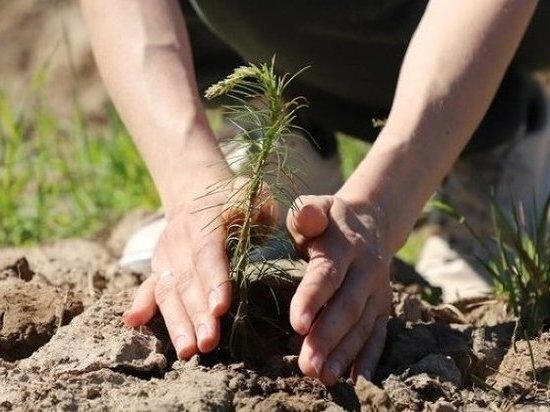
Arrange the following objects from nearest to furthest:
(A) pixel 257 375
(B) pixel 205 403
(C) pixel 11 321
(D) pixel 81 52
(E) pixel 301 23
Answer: (B) pixel 205 403 → (A) pixel 257 375 → (C) pixel 11 321 → (E) pixel 301 23 → (D) pixel 81 52

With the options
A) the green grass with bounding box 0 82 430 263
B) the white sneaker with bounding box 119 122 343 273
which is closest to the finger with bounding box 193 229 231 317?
the white sneaker with bounding box 119 122 343 273

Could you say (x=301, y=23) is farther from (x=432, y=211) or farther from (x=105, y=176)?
(x=105, y=176)

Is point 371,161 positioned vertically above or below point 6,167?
above

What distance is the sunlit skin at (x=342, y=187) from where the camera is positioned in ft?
6.33

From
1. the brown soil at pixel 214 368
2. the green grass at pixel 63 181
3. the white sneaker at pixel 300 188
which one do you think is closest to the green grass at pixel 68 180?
the green grass at pixel 63 181

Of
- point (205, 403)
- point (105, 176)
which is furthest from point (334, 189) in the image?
point (205, 403)

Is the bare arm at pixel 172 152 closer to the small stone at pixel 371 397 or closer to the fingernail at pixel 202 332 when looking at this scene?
the fingernail at pixel 202 332

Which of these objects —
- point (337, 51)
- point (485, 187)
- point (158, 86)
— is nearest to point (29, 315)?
point (158, 86)

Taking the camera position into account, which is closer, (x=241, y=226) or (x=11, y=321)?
(x=241, y=226)

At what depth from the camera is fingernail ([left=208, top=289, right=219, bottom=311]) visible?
1941mm

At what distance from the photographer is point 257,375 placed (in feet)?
6.43

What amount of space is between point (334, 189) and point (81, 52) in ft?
6.22

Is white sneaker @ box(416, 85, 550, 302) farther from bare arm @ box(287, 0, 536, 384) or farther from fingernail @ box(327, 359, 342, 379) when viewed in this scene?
fingernail @ box(327, 359, 342, 379)

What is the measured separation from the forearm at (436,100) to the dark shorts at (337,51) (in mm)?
650
